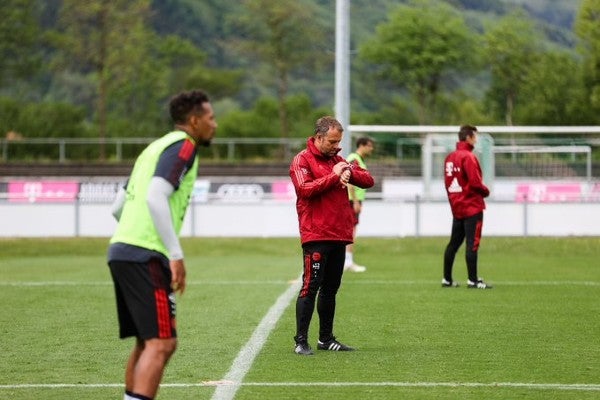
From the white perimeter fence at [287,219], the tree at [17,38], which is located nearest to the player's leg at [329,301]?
the white perimeter fence at [287,219]

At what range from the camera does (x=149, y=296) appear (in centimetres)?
719

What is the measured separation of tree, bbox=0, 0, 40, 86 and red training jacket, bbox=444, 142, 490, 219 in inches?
2186

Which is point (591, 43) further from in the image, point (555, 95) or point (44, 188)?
point (44, 188)

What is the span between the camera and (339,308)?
1450 centimetres

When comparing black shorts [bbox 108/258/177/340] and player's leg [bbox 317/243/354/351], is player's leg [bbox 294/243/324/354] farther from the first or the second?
black shorts [bbox 108/258/177/340]

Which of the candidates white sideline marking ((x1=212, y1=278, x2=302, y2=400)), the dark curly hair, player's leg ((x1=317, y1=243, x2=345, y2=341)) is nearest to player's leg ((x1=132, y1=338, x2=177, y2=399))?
the dark curly hair

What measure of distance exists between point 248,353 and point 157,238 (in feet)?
12.1

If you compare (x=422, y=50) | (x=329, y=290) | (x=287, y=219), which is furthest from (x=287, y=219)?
(x=422, y=50)

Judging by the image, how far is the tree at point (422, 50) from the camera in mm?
68312

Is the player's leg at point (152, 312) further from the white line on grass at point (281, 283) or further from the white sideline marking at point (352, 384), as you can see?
the white line on grass at point (281, 283)

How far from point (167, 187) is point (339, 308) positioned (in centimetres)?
761

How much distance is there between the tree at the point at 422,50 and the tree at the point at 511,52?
2.17 metres

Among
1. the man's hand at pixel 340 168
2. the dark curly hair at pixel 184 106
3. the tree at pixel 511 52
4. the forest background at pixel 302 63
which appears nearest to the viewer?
the dark curly hair at pixel 184 106

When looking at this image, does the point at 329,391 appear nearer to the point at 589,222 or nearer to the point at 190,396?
the point at 190,396
